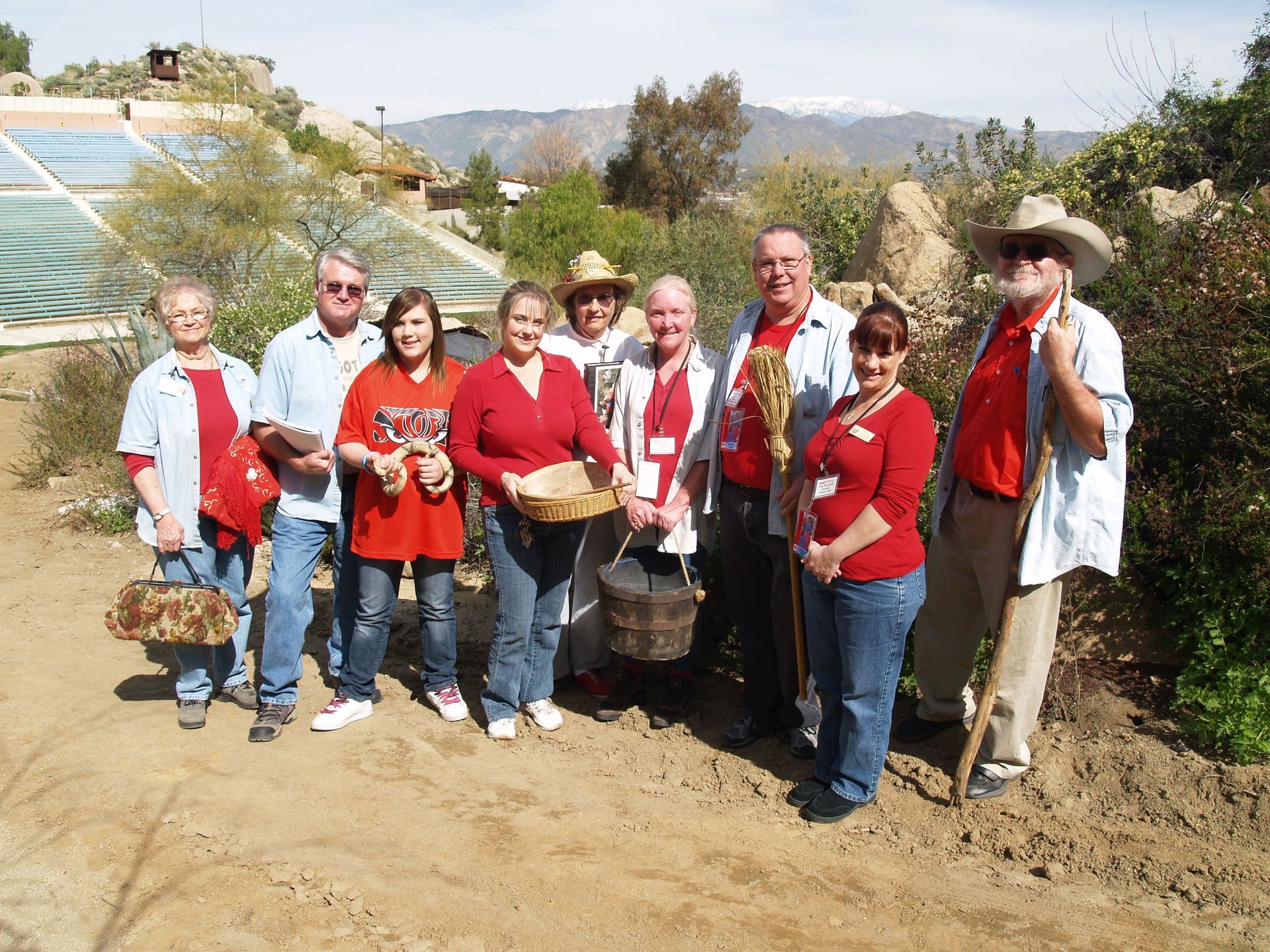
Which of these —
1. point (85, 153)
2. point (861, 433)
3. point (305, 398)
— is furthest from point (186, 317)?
point (85, 153)

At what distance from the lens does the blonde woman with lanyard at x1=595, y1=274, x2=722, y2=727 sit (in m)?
4.31

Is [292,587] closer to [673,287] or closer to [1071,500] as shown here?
[673,287]

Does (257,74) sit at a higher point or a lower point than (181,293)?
higher

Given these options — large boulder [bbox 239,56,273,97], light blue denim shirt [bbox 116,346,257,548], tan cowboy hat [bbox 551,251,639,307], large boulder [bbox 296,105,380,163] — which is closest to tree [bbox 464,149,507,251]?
large boulder [bbox 296,105,380,163]

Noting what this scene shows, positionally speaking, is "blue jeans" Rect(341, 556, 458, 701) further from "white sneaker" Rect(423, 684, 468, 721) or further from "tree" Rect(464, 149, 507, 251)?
"tree" Rect(464, 149, 507, 251)

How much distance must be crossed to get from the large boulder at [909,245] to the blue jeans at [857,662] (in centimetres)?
645

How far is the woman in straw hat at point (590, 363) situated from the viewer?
4.85 m

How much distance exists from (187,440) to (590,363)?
1949 millimetres

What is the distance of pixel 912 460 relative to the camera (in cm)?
347

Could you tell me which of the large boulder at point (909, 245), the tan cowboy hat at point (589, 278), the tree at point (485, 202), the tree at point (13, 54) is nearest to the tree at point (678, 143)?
the tree at point (485, 202)

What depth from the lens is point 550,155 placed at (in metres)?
68.4

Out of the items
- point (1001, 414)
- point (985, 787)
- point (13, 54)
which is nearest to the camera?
point (1001, 414)

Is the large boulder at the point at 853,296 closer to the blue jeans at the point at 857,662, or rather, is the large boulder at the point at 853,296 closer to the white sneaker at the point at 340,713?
the blue jeans at the point at 857,662

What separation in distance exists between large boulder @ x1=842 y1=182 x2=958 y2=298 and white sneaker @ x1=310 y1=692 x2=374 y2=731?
6995 mm
